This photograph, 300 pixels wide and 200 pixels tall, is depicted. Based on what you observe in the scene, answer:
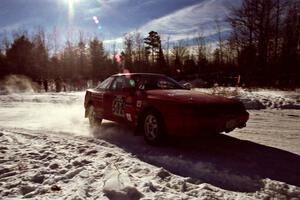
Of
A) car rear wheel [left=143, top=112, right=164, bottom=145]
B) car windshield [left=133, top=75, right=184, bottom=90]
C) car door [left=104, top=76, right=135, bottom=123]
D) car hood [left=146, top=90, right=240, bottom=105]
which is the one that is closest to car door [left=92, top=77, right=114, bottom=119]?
car door [left=104, top=76, right=135, bottom=123]

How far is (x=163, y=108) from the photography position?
20.1ft

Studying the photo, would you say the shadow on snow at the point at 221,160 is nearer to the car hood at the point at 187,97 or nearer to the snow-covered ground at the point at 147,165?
the snow-covered ground at the point at 147,165

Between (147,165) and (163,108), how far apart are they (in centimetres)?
133

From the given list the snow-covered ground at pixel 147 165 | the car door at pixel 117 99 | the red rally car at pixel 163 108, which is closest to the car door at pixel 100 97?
the red rally car at pixel 163 108

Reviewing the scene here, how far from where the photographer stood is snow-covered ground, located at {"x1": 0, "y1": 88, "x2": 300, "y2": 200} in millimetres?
3990

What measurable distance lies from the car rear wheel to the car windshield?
910mm

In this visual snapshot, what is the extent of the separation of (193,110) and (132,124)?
1784 millimetres

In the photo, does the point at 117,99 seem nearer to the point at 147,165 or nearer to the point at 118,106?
the point at 118,106

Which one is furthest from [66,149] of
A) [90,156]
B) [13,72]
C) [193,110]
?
[13,72]

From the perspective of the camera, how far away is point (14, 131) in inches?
338

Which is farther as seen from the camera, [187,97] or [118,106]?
[118,106]

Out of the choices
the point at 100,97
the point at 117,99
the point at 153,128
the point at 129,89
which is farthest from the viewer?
the point at 100,97

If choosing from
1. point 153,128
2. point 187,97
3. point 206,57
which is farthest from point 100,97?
point 206,57

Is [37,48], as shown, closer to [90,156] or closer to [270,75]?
[270,75]
